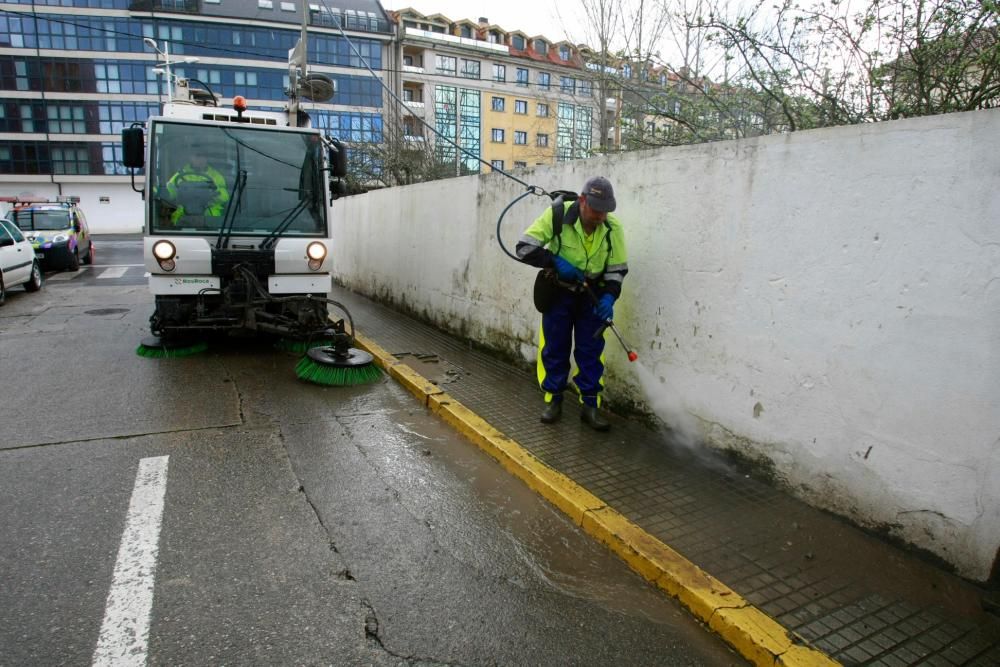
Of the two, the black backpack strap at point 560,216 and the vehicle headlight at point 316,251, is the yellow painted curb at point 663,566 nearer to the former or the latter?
the black backpack strap at point 560,216

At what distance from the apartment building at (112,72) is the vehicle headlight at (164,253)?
1551 inches

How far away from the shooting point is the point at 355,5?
163ft

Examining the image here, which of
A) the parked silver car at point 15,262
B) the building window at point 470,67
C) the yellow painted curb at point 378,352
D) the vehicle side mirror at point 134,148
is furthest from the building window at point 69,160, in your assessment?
the yellow painted curb at point 378,352

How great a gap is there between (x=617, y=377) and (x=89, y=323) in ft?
27.6

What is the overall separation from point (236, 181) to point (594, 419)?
4.87m

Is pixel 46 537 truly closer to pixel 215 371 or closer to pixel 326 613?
pixel 326 613

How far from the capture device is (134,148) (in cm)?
659

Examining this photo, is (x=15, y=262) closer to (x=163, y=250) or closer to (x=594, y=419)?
(x=163, y=250)

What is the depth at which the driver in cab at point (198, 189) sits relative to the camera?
21.8ft

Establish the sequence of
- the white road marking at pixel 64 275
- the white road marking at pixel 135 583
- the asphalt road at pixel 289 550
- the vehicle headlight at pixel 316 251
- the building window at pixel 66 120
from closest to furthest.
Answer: the white road marking at pixel 135 583
the asphalt road at pixel 289 550
the vehicle headlight at pixel 316 251
the white road marking at pixel 64 275
the building window at pixel 66 120

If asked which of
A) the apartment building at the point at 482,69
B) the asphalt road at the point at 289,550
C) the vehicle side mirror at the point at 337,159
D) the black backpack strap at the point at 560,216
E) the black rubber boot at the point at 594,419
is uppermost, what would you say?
the apartment building at the point at 482,69

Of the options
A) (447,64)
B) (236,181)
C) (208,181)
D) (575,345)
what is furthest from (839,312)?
(447,64)

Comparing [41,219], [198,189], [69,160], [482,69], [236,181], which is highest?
[482,69]

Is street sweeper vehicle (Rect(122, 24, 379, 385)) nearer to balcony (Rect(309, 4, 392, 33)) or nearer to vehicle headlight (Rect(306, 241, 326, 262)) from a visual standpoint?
vehicle headlight (Rect(306, 241, 326, 262))
